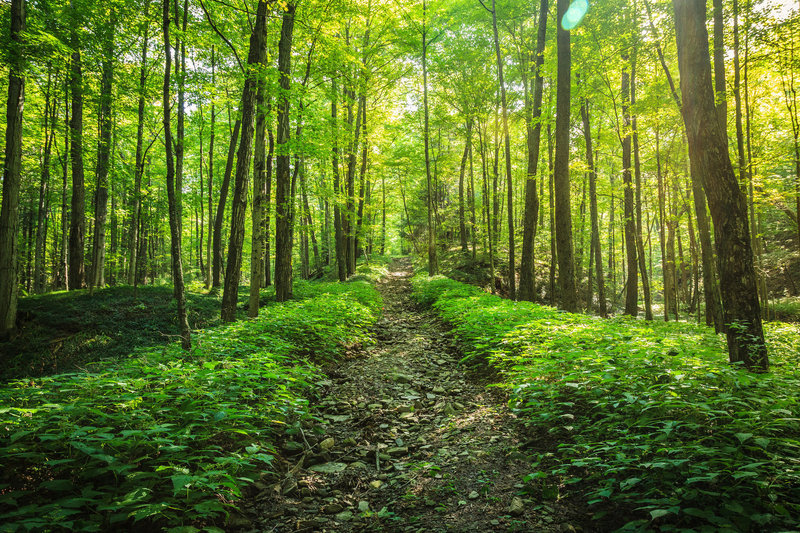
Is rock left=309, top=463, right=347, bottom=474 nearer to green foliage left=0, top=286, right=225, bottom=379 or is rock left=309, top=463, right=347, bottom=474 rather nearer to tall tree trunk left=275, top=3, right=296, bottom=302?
green foliage left=0, top=286, right=225, bottom=379

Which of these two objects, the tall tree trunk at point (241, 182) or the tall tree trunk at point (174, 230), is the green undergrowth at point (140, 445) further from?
the tall tree trunk at point (241, 182)

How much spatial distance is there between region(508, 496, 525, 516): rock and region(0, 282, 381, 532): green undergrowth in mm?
2085

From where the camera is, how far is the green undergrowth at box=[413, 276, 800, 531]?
2.02 meters

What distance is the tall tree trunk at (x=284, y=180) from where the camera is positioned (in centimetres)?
1054

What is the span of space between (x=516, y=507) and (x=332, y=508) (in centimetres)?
159

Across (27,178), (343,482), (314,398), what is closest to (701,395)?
(343,482)

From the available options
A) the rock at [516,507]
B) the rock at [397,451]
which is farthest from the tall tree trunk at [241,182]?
the rock at [516,507]

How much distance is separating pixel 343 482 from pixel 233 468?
1087 millimetres

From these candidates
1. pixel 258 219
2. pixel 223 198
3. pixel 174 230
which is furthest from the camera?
pixel 223 198

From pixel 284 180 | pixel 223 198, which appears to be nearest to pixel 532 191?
pixel 284 180

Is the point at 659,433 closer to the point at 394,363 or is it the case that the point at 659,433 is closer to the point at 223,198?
the point at 394,363

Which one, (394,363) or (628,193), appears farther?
(628,193)

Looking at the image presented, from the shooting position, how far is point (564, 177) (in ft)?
29.8

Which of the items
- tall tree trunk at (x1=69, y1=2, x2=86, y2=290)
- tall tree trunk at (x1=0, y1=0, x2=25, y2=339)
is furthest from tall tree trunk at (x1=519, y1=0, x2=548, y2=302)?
tall tree trunk at (x1=69, y1=2, x2=86, y2=290)
